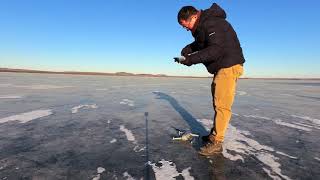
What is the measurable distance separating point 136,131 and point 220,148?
1.50 m

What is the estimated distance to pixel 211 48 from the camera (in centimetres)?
379

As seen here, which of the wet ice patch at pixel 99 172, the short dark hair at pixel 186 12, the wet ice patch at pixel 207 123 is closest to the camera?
the wet ice patch at pixel 99 172

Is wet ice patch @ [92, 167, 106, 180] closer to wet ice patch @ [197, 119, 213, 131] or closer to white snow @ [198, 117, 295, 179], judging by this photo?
white snow @ [198, 117, 295, 179]

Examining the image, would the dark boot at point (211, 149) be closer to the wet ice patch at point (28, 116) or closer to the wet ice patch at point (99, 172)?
the wet ice patch at point (99, 172)

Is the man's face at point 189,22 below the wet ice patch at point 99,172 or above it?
above

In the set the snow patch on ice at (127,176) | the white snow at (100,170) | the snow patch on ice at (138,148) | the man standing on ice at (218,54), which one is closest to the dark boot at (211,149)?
the man standing on ice at (218,54)

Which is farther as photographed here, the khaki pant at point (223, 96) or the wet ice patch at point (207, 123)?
the wet ice patch at point (207, 123)

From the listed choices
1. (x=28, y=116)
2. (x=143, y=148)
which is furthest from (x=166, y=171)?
(x=28, y=116)

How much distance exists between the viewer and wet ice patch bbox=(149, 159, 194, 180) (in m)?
2.90

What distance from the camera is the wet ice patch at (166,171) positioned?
2.90 metres

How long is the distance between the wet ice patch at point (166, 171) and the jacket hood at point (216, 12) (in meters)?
1.91

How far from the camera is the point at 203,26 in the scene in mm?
3857

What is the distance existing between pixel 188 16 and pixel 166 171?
198 cm

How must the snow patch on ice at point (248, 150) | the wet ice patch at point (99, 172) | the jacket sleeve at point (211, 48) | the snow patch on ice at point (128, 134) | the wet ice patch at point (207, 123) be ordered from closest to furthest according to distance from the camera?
1. the wet ice patch at point (99, 172)
2. the snow patch on ice at point (248, 150)
3. the jacket sleeve at point (211, 48)
4. the snow patch on ice at point (128, 134)
5. the wet ice patch at point (207, 123)
